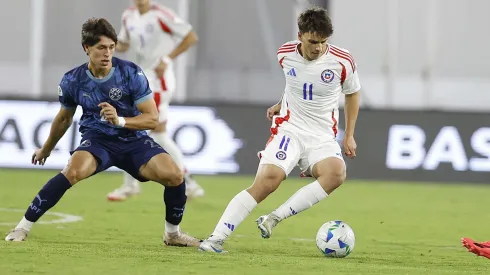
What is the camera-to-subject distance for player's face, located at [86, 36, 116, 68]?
7.25 meters

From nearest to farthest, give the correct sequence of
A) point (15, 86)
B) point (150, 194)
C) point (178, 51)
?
point (178, 51) → point (150, 194) → point (15, 86)

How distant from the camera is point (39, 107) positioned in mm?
14672

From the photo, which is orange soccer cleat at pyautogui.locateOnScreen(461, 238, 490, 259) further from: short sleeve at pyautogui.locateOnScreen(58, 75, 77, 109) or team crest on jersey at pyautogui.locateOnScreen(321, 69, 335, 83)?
short sleeve at pyautogui.locateOnScreen(58, 75, 77, 109)

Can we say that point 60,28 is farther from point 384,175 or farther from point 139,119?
point 139,119

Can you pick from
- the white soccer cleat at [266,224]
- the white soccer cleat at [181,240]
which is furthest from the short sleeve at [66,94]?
the white soccer cleat at [266,224]

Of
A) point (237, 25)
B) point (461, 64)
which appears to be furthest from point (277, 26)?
point (461, 64)

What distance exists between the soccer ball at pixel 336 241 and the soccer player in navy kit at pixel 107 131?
2.83ft

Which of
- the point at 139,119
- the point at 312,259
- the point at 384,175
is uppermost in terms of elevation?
the point at 139,119

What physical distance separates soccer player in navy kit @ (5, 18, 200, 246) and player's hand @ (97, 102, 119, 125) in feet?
0.39

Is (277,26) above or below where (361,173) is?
above

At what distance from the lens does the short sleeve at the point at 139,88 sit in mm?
7418

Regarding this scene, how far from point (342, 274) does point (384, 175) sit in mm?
A: 8332

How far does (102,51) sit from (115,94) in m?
0.32

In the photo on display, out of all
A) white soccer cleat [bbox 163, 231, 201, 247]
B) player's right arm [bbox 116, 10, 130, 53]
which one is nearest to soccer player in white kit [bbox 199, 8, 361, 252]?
white soccer cleat [bbox 163, 231, 201, 247]
